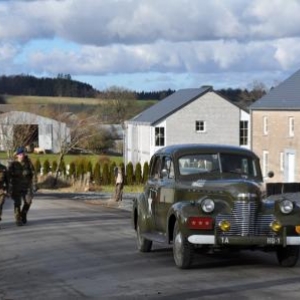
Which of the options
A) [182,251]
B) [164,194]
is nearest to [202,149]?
[164,194]

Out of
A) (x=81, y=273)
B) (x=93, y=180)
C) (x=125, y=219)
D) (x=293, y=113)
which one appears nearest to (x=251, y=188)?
(x=81, y=273)

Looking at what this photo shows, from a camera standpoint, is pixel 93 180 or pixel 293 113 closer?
pixel 293 113

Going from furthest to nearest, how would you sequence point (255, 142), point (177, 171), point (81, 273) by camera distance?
1. point (255, 142)
2. point (177, 171)
3. point (81, 273)

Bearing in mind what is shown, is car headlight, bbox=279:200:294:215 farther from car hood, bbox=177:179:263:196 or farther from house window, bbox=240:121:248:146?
house window, bbox=240:121:248:146

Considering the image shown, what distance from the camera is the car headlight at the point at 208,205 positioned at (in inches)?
502

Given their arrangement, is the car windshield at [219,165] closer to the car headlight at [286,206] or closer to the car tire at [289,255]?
the car headlight at [286,206]

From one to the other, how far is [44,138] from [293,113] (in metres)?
53.3

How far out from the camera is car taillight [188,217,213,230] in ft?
41.6

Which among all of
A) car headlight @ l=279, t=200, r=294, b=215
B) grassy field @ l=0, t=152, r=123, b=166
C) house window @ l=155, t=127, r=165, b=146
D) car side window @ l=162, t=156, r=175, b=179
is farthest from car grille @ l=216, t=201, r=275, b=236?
grassy field @ l=0, t=152, r=123, b=166

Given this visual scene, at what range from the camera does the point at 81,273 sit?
1270 centimetres

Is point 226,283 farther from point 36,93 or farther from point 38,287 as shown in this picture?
point 36,93

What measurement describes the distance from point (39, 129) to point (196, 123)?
30.0 meters

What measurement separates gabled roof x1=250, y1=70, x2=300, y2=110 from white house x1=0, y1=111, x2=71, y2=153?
23.5 meters

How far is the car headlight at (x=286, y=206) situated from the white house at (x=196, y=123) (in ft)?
206
